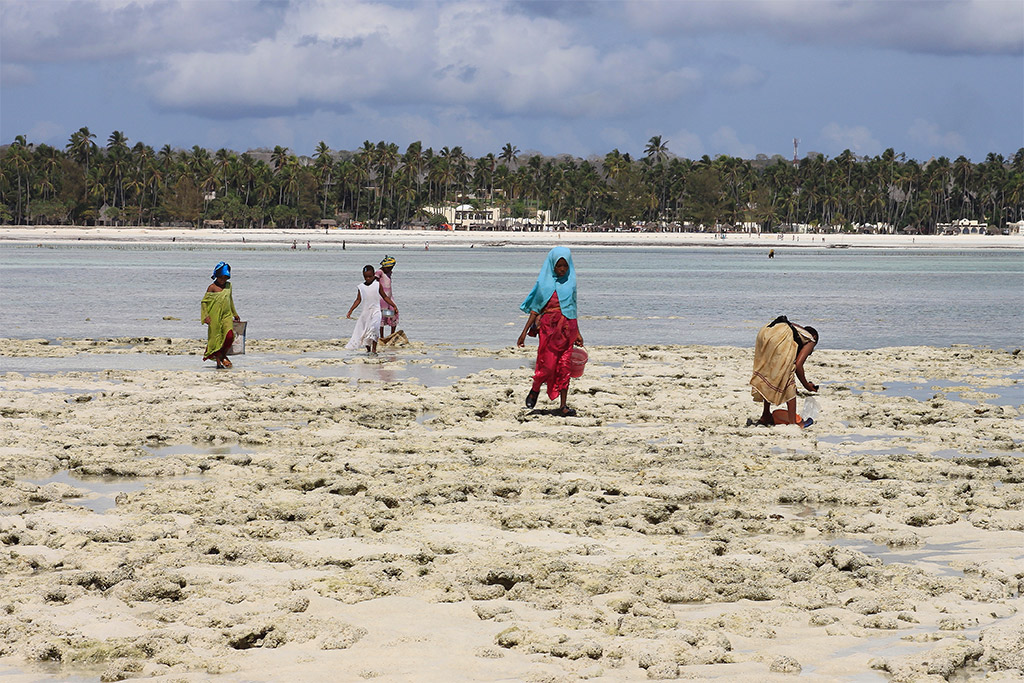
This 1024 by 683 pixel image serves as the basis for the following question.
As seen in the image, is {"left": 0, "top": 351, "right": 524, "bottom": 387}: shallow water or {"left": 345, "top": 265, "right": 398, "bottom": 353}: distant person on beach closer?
{"left": 0, "top": 351, "right": 524, "bottom": 387}: shallow water

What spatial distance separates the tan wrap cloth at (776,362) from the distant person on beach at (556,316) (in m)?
1.88

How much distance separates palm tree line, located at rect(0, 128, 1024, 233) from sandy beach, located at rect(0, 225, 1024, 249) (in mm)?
9507

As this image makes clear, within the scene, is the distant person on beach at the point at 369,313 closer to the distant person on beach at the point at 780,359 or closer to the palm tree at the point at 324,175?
the distant person on beach at the point at 780,359

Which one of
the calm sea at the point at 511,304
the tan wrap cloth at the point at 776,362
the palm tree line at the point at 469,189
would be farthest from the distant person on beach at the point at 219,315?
the palm tree line at the point at 469,189

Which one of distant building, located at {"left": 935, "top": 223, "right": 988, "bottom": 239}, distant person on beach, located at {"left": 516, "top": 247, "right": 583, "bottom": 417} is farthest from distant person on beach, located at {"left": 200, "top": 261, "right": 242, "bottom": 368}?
distant building, located at {"left": 935, "top": 223, "right": 988, "bottom": 239}

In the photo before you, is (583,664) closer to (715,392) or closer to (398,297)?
(715,392)

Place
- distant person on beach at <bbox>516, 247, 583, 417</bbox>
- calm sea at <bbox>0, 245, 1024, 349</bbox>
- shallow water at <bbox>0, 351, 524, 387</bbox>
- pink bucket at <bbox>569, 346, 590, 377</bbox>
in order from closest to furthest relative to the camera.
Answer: distant person on beach at <bbox>516, 247, 583, 417</bbox>, pink bucket at <bbox>569, 346, 590, 377</bbox>, shallow water at <bbox>0, 351, 524, 387</bbox>, calm sea at <bbox>0, 245, 1024, 349</bbox>

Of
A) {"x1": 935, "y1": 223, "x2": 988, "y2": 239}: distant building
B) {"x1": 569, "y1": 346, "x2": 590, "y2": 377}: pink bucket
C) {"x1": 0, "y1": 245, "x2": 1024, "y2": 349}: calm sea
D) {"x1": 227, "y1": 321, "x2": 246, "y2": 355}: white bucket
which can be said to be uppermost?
{"x1": 935, "y1": 223, "x2": 988, "y2": 239}: distant building

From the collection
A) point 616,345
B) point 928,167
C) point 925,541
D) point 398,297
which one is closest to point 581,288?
point 398,297

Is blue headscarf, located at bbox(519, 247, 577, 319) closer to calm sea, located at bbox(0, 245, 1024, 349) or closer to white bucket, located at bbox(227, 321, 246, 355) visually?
white bucket, located at bbox(227, 321, 246, 355)

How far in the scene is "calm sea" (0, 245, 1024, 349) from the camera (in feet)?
78.7

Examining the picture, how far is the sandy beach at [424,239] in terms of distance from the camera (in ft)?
400

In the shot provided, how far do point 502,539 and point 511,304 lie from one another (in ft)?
88.6

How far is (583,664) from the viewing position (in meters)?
5.36
